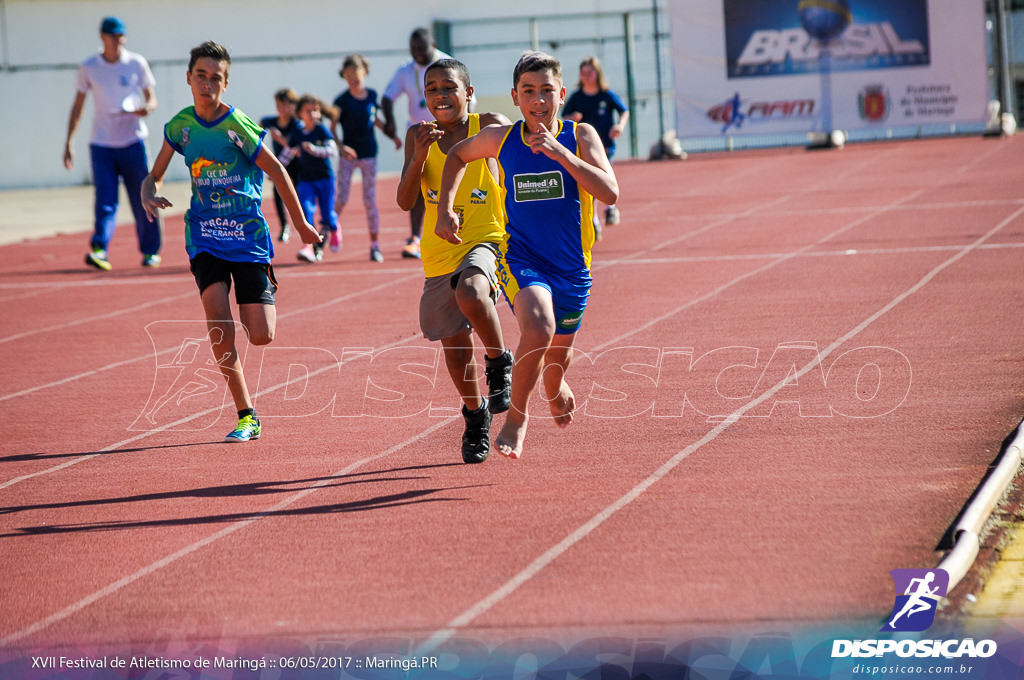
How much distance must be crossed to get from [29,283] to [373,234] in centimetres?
391

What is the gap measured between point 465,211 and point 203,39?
34.3m

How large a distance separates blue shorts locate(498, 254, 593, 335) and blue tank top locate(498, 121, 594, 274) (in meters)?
0.03

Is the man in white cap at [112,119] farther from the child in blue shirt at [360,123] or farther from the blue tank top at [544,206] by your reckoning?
the blue tank top at [544,206]

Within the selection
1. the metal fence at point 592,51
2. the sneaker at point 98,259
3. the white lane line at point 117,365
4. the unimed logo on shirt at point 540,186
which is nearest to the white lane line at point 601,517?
the unimed logo on shirt at point 540,186

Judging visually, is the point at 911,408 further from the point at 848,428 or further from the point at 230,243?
the point at 230,243

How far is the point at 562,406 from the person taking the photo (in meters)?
6.14

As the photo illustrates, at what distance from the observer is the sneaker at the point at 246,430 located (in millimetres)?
6867

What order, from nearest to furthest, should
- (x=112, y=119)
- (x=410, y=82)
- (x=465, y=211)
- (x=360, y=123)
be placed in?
(x=465, y=211)
(x=410, y=82)
(x=112, y=119)
(x=360, y=123)

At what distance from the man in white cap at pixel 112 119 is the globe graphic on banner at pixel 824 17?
64.3 ft

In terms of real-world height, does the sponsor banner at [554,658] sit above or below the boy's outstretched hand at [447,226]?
below

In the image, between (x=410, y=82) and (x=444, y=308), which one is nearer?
→ (x=444, y=308)

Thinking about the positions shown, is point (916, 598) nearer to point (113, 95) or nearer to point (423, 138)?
point (423, 138)

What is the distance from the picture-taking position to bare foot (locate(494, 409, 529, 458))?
5797 mm

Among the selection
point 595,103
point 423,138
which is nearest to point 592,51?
point 595,103
